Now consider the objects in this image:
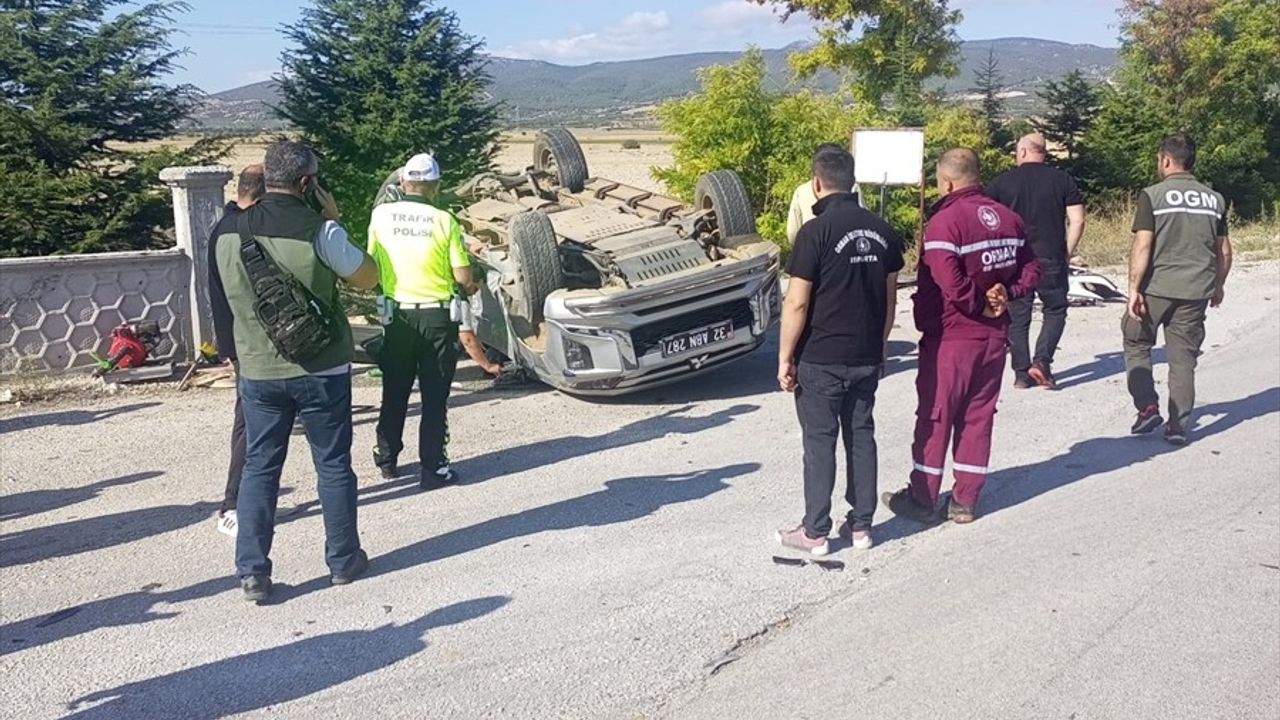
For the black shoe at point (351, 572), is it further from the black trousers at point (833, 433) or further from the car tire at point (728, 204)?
the car tire at point (728, 204)

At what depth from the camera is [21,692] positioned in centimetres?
423

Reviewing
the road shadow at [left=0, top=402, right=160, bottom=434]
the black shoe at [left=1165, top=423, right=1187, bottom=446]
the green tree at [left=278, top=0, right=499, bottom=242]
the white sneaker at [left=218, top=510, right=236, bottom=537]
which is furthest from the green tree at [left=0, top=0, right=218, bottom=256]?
the black shoe at [left=1165, top=423, right=1187, bottom=446]

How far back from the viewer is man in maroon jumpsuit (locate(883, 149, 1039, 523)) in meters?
5.62

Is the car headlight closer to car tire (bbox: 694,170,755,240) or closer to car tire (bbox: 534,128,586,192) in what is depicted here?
car tire (bbox: 694,170,755,240)

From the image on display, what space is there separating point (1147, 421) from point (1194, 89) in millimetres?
15841

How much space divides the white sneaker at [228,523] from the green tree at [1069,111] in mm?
19121

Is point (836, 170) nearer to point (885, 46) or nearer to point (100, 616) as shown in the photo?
point (100, 616)

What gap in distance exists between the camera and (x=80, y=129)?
36.8 ft

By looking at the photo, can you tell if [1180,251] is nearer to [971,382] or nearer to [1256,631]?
[971,382]

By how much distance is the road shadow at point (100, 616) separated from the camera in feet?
15.5

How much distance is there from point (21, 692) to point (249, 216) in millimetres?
2045

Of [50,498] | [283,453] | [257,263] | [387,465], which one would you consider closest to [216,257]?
[257,263]

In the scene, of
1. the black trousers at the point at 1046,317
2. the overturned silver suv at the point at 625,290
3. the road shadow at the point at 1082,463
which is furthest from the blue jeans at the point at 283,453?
the black trousers at the point at 1046,317

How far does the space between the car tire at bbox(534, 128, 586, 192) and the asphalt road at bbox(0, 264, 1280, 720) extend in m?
3.48
